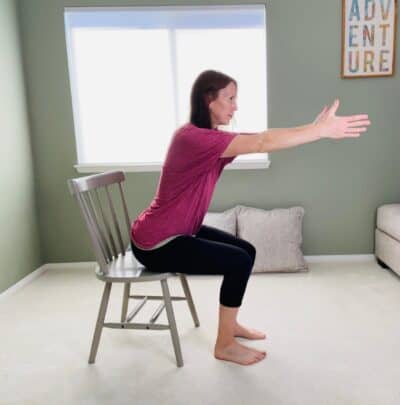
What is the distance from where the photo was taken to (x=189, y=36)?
297cm

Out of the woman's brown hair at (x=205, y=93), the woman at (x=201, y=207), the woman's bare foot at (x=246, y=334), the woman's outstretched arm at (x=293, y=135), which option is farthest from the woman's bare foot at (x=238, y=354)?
the woman's brown hair at (x=205, y=93)

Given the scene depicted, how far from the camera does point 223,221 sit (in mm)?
2963

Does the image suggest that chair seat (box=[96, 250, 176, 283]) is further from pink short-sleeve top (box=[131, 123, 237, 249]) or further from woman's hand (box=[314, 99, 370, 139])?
woman's hand (box=[314, 99, 370, 139])

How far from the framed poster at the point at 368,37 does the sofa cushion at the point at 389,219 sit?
0.95 meters

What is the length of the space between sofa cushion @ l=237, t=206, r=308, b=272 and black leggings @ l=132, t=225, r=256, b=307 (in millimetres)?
1160

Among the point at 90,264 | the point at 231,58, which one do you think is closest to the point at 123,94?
the point at 231,58

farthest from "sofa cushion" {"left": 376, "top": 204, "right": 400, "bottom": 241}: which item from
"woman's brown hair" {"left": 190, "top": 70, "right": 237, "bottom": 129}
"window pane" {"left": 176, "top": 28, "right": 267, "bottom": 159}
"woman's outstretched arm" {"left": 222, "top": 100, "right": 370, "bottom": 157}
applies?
"woman's brown hair" {"left": 190, "top": 70, "right": 237, "bottom": 129}

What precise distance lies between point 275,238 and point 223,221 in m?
0.39

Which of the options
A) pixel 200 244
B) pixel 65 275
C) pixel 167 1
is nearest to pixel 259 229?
pixel 200 244

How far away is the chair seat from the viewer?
1.72 metres

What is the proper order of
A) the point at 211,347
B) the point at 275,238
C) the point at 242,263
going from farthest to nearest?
the point at 275,238 → the point at 211,347 → the point at 242,263

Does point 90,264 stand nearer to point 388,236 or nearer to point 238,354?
point 238,354

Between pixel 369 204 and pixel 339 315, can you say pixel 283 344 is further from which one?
pixel 369 204

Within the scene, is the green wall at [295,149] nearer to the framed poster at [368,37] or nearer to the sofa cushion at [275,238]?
the framed poster at [368,37]
